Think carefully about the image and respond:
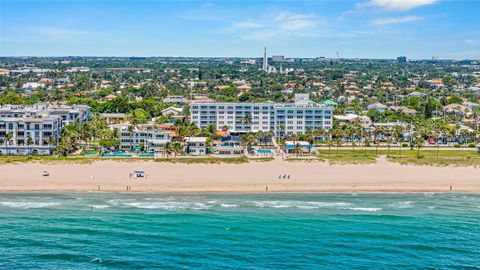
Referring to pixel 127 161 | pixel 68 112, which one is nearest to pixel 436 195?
pixel 127 161

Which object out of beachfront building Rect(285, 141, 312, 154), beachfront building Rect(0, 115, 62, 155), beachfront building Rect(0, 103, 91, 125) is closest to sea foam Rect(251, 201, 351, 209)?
beachfront building Rect(285, 141, 312, 154)

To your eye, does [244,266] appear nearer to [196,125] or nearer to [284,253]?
[284,253]

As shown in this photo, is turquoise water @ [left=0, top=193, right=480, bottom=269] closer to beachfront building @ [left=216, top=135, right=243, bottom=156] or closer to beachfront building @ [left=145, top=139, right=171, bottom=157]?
beachfront building @ [left=145, top=139, right=171, bottom=157]

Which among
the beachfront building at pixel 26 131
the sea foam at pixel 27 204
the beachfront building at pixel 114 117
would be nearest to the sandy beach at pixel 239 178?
the sea foam at pixel 27 204

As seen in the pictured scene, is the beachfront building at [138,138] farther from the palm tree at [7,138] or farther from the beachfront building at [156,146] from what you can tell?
the palm tree at [7,138]

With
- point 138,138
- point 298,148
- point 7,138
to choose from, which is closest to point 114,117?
point 138,138

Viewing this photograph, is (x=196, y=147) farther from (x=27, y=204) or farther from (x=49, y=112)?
(x=49, y=112)
